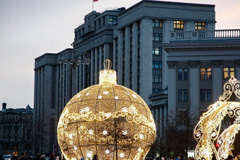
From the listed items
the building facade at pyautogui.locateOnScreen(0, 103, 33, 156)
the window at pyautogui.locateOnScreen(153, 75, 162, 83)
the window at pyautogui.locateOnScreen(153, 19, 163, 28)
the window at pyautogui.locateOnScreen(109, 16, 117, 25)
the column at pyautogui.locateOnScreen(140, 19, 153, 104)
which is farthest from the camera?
the building facade at pyautogui.locateOnScreen(0, 103, 33, 156)

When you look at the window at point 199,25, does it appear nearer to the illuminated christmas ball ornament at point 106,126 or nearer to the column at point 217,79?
the column at point 217,79

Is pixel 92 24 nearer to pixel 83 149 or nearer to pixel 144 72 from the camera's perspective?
pixel 144 72

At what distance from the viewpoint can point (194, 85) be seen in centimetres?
7125

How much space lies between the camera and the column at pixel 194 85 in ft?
231

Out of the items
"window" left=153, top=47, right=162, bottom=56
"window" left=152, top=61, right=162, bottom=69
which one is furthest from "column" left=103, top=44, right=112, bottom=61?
"window" left=152, top=61, right=162, bottom=69

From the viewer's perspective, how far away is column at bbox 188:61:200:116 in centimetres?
7044

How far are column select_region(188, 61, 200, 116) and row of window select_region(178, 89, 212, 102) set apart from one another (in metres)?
0.48

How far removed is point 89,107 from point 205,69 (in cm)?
4530

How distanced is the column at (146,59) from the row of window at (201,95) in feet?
76.3

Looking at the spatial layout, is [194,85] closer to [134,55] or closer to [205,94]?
[205,94]

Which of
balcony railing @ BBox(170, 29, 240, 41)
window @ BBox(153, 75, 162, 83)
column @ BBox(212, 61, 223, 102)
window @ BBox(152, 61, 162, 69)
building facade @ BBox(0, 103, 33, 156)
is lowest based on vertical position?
building facade @ BBox(0, 103, 33, 156)

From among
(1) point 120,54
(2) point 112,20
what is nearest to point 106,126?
(1) point 120,54

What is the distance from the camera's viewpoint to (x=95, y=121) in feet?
89.8

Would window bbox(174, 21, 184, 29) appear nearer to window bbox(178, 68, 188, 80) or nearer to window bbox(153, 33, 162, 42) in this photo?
window bbox(153, 33, 162, 42)
